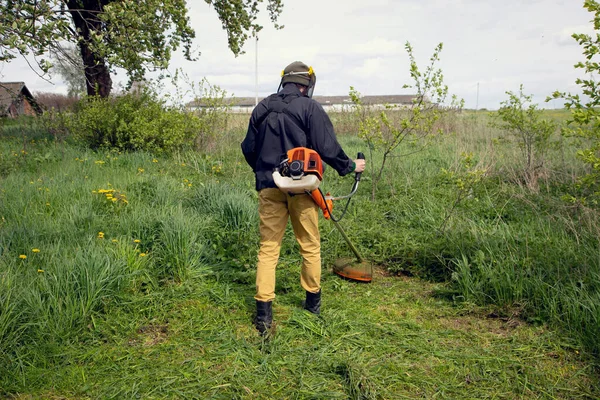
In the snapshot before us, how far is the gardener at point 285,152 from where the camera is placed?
362 centimetres

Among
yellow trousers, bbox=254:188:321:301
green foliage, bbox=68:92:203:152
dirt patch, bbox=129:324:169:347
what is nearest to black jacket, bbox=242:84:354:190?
yellow trousers, bbox=254:188:321:301

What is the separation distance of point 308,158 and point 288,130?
35 centimetres

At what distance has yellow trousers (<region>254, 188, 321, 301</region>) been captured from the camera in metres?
3.69

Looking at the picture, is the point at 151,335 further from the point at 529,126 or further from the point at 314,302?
the point at 529,126

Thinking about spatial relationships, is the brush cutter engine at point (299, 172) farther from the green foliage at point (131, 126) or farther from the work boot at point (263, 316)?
the green foliage at point (131, 126)

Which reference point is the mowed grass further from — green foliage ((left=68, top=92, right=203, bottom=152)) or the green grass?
green foliage ((left=68, top=92, right=203, bottom=152))

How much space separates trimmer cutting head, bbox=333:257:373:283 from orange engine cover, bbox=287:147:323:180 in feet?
5.31

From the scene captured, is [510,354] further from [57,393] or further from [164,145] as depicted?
[164,145]

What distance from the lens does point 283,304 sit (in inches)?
167

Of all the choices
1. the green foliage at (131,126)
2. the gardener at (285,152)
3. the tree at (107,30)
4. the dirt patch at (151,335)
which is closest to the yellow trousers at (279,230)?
the gardener at (285,152)

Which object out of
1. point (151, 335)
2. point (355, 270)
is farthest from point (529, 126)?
point (151, 335)

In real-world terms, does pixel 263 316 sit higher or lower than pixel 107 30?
lower

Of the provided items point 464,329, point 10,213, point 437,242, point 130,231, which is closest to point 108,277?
point 130,231

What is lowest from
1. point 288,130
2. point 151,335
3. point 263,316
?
point 151,335
